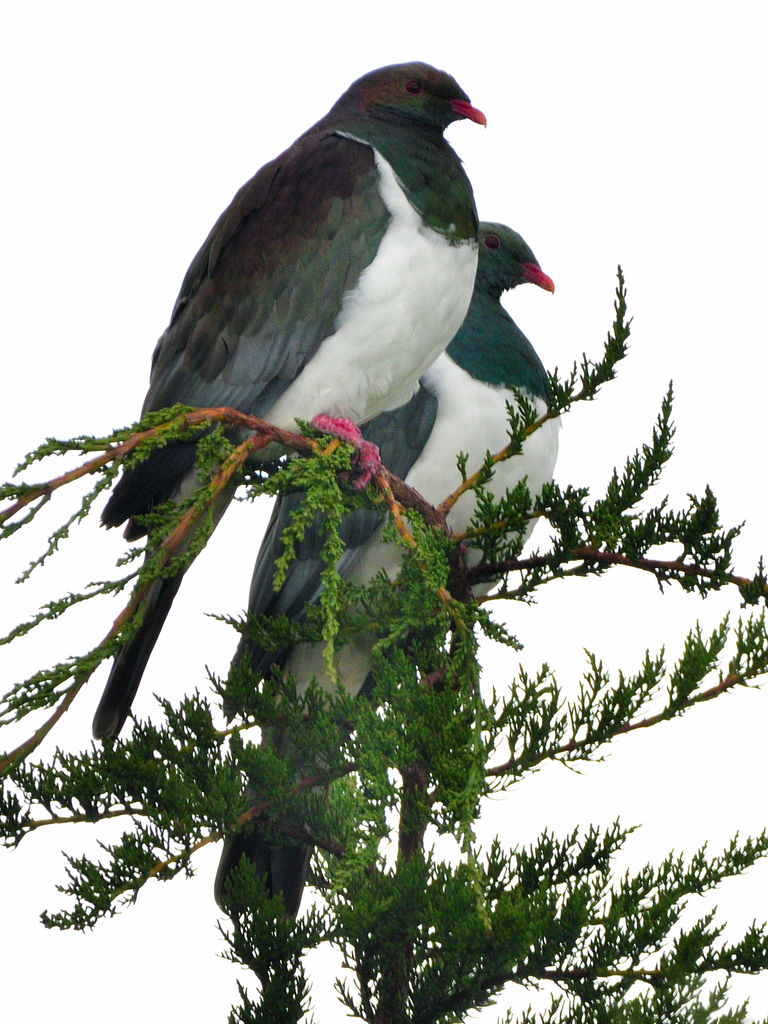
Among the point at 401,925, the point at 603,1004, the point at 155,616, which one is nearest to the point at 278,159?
the point at 155,616

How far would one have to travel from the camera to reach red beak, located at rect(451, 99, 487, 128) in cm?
276

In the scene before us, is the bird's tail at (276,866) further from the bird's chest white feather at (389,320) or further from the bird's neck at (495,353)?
the bird's neck at (495,353)

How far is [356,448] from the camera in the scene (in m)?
2.26

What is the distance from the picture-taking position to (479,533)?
204 cm

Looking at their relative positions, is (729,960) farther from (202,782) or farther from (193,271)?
(193,271)

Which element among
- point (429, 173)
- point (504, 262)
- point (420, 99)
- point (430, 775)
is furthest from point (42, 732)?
point (504, 262)

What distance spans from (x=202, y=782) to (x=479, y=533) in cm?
59

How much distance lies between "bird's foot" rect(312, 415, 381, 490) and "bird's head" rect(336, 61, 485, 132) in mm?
706

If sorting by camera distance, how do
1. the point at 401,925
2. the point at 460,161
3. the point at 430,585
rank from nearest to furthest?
the point at 430,585
the point at 401,925
the point at 460,161

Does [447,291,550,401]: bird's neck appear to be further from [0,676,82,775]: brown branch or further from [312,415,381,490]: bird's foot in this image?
[0,676,82,775]: brown branch

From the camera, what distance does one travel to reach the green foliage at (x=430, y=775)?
73.5 inches

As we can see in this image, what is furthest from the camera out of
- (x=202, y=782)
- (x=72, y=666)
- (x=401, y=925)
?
(x=202, y=782)

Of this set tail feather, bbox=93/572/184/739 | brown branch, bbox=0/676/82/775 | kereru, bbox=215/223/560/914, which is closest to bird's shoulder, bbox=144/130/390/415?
tail feather, bbox=93/572/184/739

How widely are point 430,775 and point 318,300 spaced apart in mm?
1041
